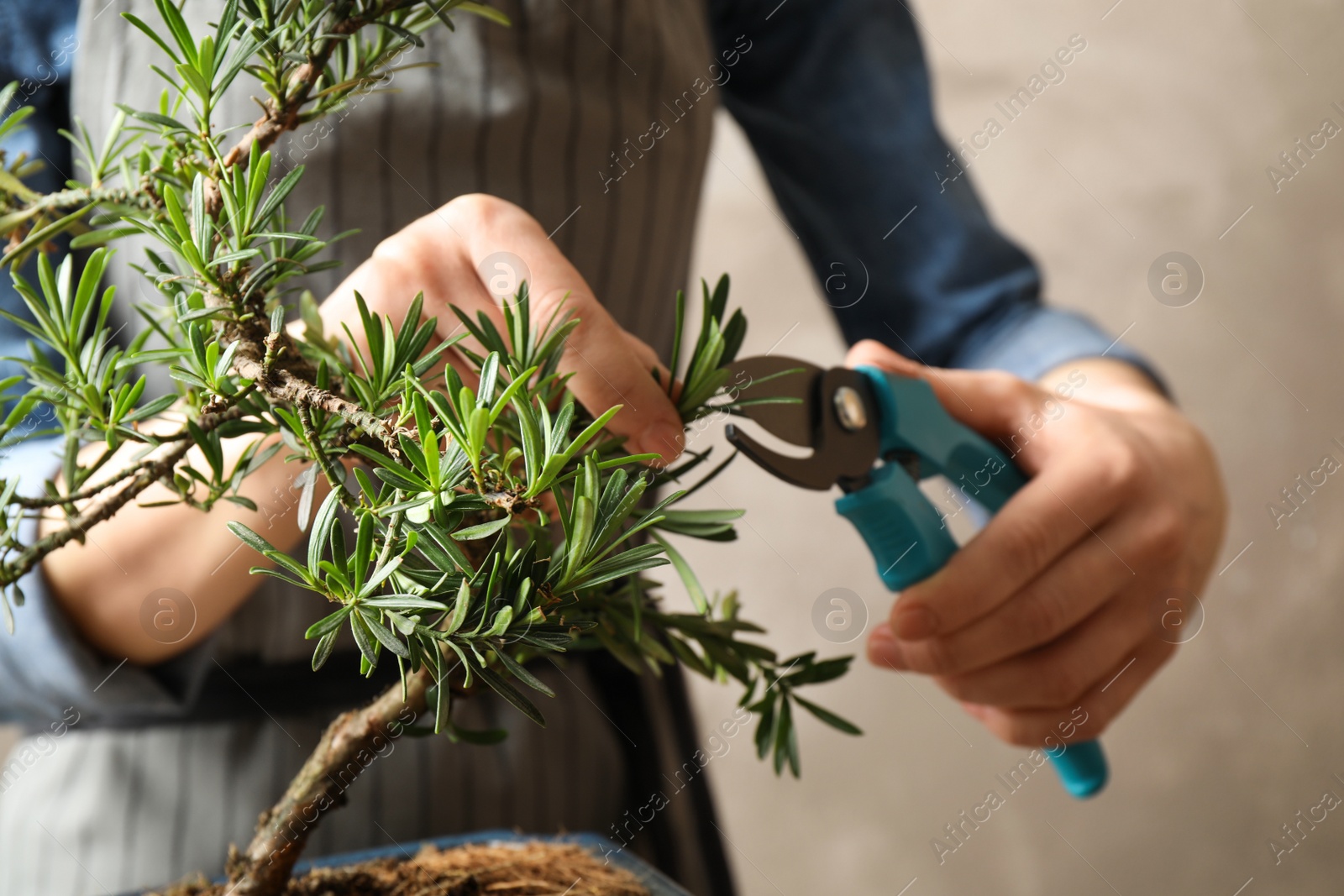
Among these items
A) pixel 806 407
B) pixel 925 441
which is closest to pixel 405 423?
pixel 806 407

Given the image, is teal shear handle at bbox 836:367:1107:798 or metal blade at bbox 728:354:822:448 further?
teal shear handle at bbox 836:367:1107:798

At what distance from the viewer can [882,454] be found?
1.51 ft

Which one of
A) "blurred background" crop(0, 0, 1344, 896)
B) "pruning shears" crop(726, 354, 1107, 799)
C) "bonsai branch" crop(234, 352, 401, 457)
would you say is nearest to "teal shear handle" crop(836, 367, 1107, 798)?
"pruning shears" crop(726, 354, 1107, 799)

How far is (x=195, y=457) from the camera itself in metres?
0.46

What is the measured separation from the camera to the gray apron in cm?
54

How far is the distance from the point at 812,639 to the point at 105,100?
948 mm

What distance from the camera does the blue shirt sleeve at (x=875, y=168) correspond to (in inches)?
31.4

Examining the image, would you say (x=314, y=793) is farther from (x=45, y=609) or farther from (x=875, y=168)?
(x=875, y=168)

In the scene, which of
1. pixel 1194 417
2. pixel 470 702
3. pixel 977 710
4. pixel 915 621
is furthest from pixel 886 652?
pixel 1194 417

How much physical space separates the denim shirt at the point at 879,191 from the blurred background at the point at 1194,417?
0.31m

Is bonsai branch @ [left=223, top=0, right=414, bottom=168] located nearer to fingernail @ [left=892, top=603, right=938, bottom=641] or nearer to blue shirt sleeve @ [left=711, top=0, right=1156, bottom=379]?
fingernail @ [left=892, top=603, right=938, bottom=641]

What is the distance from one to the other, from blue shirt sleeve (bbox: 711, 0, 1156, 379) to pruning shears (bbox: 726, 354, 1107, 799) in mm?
281

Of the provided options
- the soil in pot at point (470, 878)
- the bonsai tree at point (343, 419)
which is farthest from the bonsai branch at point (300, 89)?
the soil in pot at point (470, 878)

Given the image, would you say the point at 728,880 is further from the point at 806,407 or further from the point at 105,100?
the point at 105,100
